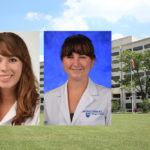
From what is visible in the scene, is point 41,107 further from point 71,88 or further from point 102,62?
point 102,62

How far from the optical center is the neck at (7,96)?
682 cm

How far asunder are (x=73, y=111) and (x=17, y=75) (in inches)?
57.6

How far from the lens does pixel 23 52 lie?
668 cm

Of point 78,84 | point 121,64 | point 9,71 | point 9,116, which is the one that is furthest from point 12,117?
point 121,64

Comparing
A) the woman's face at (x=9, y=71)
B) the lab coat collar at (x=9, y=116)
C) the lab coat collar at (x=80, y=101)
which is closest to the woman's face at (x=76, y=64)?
the lab coat collar at (x=80, y=101)

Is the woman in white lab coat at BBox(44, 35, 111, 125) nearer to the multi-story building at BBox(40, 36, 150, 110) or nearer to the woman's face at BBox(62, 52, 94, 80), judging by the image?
the woman's face at BBox(62, 52, 94, 80)

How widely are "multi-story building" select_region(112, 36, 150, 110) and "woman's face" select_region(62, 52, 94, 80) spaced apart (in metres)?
50.2

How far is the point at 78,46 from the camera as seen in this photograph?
675 centimetres

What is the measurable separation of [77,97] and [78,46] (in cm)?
113

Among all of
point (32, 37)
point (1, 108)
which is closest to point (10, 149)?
point (1, 108)

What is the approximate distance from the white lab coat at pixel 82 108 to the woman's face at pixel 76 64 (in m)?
0.33

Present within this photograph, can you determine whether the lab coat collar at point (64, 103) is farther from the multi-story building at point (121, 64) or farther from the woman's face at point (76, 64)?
the multi-story building at point (121, 64)

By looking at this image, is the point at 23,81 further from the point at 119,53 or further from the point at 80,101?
the point at 119,53

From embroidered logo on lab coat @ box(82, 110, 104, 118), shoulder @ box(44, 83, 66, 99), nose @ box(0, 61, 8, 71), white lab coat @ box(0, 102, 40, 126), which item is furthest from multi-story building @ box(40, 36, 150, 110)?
nose @ box(0, 61, 8, 71)
